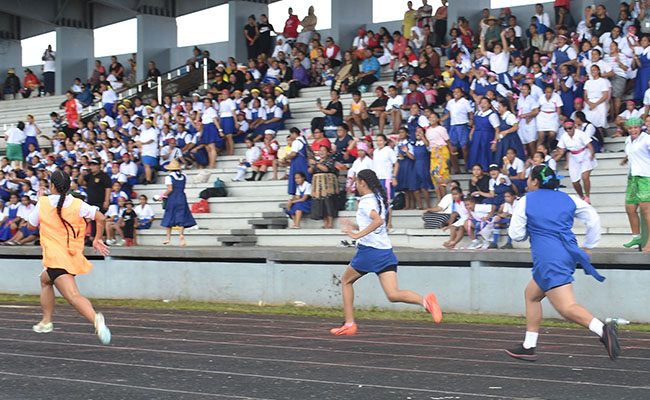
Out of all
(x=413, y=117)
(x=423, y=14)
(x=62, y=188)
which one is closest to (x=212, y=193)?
(x=413, y=117)

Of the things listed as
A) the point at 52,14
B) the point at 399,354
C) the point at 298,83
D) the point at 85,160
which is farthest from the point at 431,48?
the point at 52,14

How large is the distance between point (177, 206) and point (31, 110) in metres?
14.1

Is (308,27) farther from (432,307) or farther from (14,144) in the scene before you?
(432,307)

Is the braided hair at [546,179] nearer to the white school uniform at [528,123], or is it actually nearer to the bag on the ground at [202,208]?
the white school uniform at [528,123]

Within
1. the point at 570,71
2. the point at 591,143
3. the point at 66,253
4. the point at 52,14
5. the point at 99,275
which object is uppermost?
the point at 52,14

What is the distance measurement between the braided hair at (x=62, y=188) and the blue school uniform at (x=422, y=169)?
869 cm

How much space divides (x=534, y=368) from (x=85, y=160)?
1620 cm

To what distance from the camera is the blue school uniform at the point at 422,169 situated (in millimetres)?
17328

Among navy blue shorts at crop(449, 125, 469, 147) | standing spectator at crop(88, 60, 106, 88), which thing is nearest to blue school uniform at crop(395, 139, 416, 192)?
navy blue shorts at crop(449, 125, 469, 147)

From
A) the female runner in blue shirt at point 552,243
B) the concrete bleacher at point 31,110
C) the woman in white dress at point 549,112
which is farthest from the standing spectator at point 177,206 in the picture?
the female runner in blue shirt at point 552,243

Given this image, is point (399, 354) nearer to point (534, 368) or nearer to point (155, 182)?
point (534, 368)

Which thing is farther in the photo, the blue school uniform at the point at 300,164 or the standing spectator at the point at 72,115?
the standing spectator at the point at 72,115

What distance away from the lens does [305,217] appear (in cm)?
1858

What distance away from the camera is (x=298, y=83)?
2380 cm
